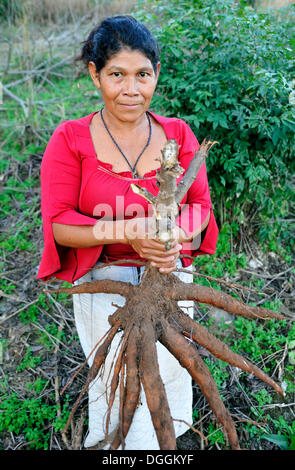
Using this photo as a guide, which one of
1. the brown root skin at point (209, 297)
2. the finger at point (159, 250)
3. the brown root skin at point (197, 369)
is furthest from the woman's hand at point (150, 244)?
the brown root skin at point (197, 369)

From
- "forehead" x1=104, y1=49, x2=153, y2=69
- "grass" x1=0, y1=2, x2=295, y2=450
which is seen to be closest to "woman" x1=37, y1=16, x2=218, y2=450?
"forehead" x1=104, y1=49, x2=153, y2=69

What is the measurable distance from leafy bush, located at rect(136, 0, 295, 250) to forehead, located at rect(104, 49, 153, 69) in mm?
747

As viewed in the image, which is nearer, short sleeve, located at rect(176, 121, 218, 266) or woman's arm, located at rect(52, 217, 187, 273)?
woman's arm, located at rect(52, 217, 187, 273)

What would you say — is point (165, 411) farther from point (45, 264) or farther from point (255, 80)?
point (255, 80)

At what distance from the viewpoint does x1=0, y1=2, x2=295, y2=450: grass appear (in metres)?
1.68

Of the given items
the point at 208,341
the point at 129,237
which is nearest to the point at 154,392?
the point at 208,341

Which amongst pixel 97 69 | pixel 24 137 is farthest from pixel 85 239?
pixel 24 137

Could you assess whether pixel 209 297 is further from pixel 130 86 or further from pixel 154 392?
pixel 130 86

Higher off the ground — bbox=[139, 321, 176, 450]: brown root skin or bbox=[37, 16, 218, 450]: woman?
bbox=[37, 16, 218, 450]: woman

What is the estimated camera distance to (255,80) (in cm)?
186

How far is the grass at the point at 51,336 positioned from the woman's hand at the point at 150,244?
0.38 meters

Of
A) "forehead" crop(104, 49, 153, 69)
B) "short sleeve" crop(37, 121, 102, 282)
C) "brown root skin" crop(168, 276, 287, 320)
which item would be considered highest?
"forehead" crop(104, 49, 153, 69)

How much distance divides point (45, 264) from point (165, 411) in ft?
2.23

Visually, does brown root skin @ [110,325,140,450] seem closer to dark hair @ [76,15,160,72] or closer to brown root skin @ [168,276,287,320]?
brown root skin @ [168,276,287,320]
